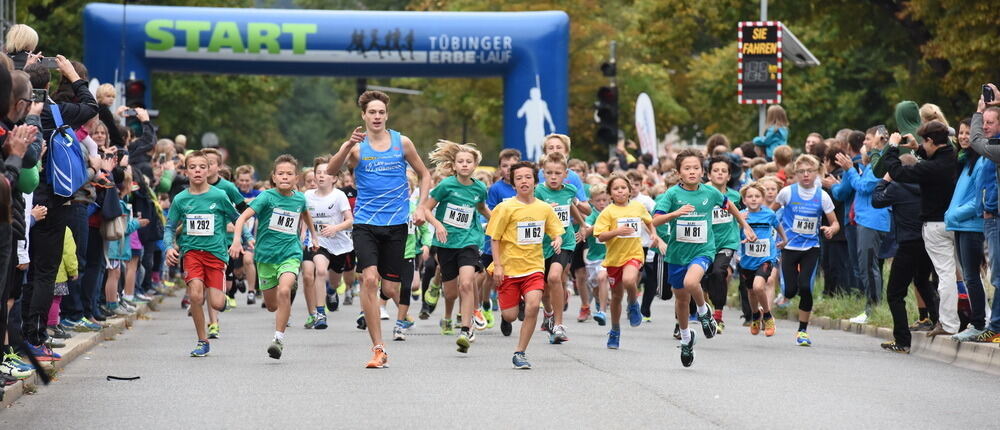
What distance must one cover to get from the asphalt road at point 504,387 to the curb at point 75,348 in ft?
0.31

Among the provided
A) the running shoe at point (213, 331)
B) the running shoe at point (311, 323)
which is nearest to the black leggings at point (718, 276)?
the running shoe at point (311, 323)

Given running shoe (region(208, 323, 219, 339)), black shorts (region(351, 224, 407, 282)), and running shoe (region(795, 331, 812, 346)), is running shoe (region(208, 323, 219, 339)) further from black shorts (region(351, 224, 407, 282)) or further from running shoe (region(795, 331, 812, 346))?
running shoe (region(795, 331, 812, 346))

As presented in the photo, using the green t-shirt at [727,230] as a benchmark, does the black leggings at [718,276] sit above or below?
below

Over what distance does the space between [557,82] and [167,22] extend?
22.1 ft

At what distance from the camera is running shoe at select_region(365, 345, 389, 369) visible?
11.8 meters

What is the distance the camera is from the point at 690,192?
13.9 m

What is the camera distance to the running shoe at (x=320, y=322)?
53.5ft

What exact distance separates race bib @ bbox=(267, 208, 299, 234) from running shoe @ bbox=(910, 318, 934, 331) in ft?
17.7

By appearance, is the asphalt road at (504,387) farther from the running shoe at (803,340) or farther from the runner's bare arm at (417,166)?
the runner's bare arm at (417,166)

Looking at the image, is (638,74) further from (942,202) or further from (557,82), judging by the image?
(942,202)

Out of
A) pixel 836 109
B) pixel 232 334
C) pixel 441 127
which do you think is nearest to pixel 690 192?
pixel 232 334

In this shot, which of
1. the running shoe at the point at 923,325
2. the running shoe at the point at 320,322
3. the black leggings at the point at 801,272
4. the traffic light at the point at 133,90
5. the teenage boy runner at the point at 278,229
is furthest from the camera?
the traffic light at the point at 133,90

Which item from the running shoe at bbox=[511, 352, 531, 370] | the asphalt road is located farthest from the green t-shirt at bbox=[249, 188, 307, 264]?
the running shoe at bbox=[511, 352, 531, 370]

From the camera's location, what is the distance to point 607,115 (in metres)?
28.8
